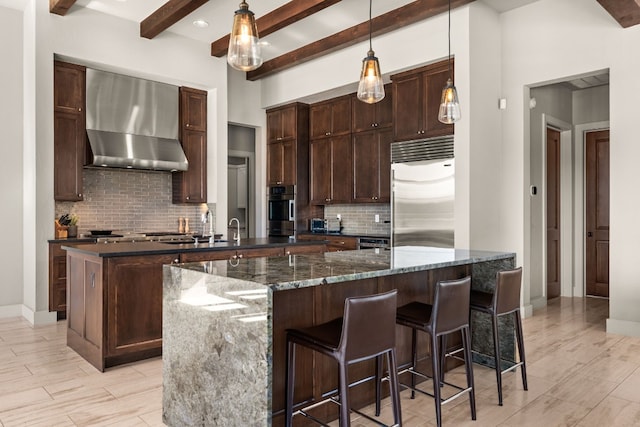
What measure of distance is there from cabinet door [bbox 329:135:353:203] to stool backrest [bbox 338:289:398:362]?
15.5 ft

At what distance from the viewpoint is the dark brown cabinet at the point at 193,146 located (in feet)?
21.7

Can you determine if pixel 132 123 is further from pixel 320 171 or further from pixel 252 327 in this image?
Result: pixel 252 327

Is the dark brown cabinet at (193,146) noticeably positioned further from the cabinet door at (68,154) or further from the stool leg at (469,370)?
the stool leg at (469,370)

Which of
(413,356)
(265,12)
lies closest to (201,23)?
(265,12)

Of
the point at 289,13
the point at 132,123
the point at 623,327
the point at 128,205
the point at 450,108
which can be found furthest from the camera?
the point at 128,205

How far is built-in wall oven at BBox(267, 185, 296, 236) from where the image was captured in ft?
24.9

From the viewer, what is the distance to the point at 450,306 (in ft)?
8.91

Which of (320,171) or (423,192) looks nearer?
(423,192)

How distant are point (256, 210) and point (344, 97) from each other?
246 cm

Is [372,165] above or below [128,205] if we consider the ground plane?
above

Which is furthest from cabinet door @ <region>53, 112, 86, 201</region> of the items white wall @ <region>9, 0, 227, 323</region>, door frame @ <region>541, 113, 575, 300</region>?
door frame @ <region>541, 113, 575, 300</region>

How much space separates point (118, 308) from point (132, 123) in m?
3.21

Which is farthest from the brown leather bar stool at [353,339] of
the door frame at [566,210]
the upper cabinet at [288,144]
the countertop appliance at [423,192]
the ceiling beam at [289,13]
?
the door frame at [566,210]

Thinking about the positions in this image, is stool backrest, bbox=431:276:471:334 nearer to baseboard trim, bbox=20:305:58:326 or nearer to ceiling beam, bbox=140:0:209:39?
ceiling beam, bbox=140:0:209:39
